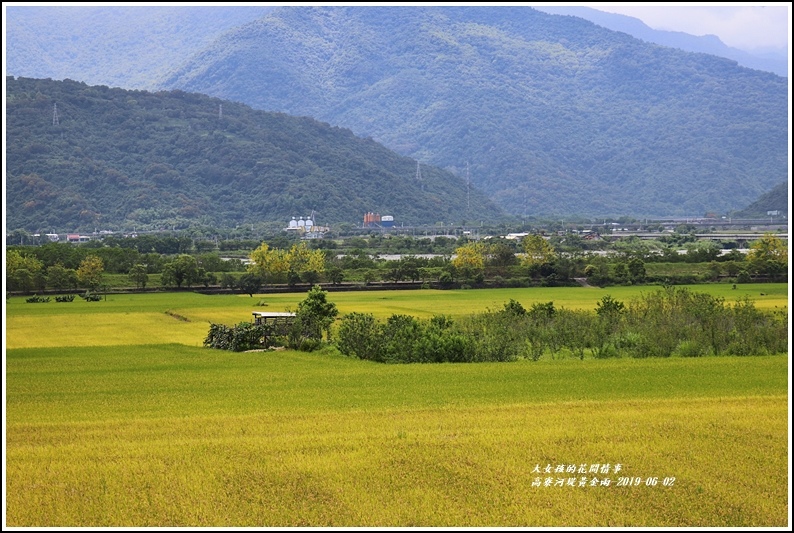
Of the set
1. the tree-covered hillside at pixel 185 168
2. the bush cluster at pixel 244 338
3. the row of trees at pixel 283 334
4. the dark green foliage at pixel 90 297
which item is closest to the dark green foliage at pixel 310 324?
the row of trees at pixel 283 334

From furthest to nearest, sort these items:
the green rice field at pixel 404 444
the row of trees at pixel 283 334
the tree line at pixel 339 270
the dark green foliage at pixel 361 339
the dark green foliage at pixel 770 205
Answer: the dark green foliage at pixel 770 205 → the tree line at pixel 339 270 → the row of trees at pixel 283 334 → the dark green foliage at pixel 361 339 → the green rice field at pixel 404 444

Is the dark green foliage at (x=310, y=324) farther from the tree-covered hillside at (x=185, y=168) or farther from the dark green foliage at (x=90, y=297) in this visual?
the tree-covered hillside at (x=185, y=168)

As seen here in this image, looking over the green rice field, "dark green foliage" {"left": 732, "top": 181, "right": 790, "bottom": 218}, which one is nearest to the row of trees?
the green rice field

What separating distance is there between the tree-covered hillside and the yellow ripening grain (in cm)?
11322

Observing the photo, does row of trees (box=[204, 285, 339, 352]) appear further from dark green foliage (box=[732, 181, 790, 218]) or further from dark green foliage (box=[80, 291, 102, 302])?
dark green foliage (box=[732, 181, 790, 218])

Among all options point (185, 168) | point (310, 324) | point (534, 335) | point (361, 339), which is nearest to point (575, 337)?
point (534, 335)

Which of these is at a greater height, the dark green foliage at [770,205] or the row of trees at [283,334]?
the dark green foliage at [770,205]

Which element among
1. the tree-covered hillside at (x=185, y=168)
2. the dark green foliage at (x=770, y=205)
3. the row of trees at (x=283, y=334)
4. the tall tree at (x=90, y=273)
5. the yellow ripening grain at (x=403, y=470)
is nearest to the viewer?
the yellow ripening grain at (x=403, y=470)

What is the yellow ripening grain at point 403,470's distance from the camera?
10.3 meters

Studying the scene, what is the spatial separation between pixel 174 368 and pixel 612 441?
1411 centimetres

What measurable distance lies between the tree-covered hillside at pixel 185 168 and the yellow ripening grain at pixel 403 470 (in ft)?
371

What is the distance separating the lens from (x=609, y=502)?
10531 mm

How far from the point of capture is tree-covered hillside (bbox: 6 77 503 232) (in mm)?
134125

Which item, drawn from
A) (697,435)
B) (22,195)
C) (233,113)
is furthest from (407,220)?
(697,435)
